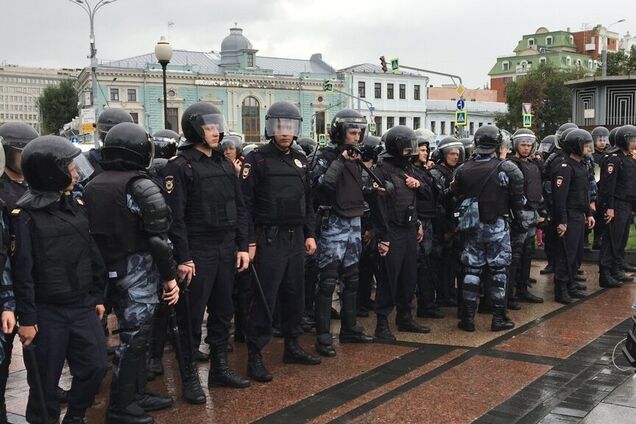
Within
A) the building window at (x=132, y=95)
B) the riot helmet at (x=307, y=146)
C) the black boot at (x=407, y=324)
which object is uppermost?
the building window at (x=132, y=95)

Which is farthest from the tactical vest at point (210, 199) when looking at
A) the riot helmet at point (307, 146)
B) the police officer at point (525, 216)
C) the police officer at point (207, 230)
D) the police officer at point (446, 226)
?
the riot helmet at point (307, 146)

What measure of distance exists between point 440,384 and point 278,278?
1624mm

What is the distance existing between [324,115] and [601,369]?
60467 millimetres

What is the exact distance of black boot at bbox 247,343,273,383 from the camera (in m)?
5.72

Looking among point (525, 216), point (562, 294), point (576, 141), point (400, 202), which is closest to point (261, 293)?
point (400, 202)

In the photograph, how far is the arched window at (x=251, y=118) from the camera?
6159 cm

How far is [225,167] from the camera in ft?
18.2

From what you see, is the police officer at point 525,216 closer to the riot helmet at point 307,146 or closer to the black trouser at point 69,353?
the riot helmet at point 307,146

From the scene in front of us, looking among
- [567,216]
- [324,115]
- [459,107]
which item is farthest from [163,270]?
[324,115]

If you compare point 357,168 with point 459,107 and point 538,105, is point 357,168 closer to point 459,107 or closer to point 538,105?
point 459,107

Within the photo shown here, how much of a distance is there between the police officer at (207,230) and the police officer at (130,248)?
13.1 inches

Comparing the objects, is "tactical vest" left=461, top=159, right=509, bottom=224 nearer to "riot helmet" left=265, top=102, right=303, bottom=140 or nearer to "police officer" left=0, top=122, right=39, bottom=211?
"riot helmet" left=265, top=102, right=303, bottom=140

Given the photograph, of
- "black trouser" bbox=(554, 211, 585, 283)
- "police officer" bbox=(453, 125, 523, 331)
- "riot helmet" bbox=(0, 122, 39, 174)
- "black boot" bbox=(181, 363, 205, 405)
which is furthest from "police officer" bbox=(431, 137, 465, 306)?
"riot helmet" bbox=(0, 122, 39, 174)

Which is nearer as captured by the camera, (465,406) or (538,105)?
(465,406)
